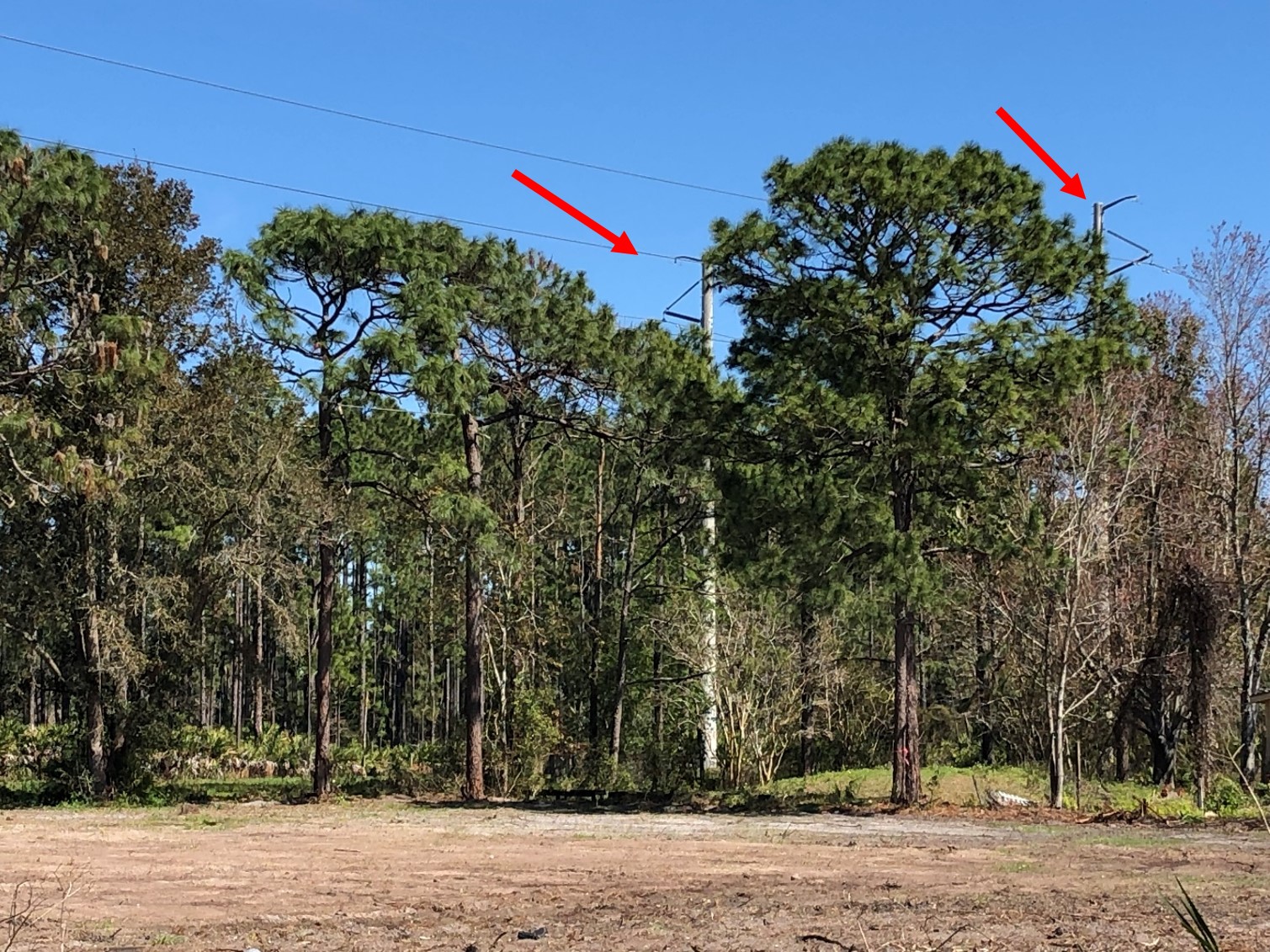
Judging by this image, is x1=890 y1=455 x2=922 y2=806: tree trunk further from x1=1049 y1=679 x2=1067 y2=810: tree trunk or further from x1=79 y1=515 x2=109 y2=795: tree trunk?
x1=79 y1=515 x2=109 y2=795: tree trunk

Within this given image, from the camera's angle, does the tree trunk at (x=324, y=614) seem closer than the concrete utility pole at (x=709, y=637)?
Yes

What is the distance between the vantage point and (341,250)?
60.5 feet

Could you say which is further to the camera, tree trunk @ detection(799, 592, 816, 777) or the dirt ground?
tree trunk @ detection(799, 592, 816, 777)

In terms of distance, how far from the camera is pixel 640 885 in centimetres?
898

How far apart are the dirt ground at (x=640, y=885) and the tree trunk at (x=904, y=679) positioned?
110 centimetres

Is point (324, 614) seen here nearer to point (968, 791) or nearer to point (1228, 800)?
point (968, 791)

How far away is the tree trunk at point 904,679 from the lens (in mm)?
16016

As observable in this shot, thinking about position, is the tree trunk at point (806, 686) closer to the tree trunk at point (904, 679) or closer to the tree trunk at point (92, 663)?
the tree trunk at point (904, 679)

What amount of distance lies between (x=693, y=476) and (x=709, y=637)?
3288 millimetres

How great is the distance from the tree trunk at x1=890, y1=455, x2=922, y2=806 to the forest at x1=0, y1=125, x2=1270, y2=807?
2.0 inches

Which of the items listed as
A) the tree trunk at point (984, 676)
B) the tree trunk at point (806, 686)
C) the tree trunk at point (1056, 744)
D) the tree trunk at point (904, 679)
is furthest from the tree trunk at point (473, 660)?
the tree trunk at point (1056, 744)

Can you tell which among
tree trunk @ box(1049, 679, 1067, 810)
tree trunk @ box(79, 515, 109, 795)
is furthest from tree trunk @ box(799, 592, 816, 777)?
tree trunk @ box(79, 515, 109, 795)

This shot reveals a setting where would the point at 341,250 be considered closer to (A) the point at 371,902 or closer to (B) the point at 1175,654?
(A) the point at 371,902

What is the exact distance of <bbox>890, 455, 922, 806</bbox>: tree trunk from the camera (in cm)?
1602
